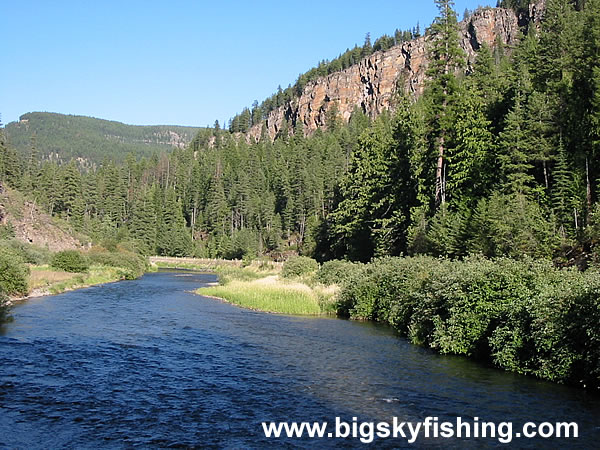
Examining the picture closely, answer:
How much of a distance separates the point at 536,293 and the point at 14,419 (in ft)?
58.1

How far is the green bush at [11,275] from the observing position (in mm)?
36969

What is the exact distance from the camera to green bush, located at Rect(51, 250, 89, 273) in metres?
58.7

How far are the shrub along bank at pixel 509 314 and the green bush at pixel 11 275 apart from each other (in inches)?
1051

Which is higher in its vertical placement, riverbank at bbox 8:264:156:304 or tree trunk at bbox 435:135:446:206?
tree trunk at bbox 435:135:446:206

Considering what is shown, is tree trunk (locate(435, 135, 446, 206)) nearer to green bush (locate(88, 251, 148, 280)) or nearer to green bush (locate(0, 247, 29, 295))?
green bush (locate(0, 247, 29, 295))

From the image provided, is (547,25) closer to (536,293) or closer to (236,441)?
(536,293)

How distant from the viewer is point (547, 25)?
7219 centimetres

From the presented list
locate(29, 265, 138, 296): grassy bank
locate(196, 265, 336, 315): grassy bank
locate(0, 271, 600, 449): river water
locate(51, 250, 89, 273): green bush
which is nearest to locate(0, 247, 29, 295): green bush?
locate(29, 265, 138, 296): grassy bank

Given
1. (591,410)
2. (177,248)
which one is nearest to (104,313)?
(591,410)

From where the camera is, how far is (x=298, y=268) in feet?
180

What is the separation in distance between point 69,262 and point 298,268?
2619 centimetres

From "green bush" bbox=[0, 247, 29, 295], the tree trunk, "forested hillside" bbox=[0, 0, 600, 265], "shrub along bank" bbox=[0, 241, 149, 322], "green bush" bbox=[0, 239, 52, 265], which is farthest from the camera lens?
"green bush" bbox=[0, 239, 52, 265]

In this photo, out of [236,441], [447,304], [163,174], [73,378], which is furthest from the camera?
[163,174]

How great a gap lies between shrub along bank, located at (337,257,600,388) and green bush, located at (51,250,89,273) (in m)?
41.7
